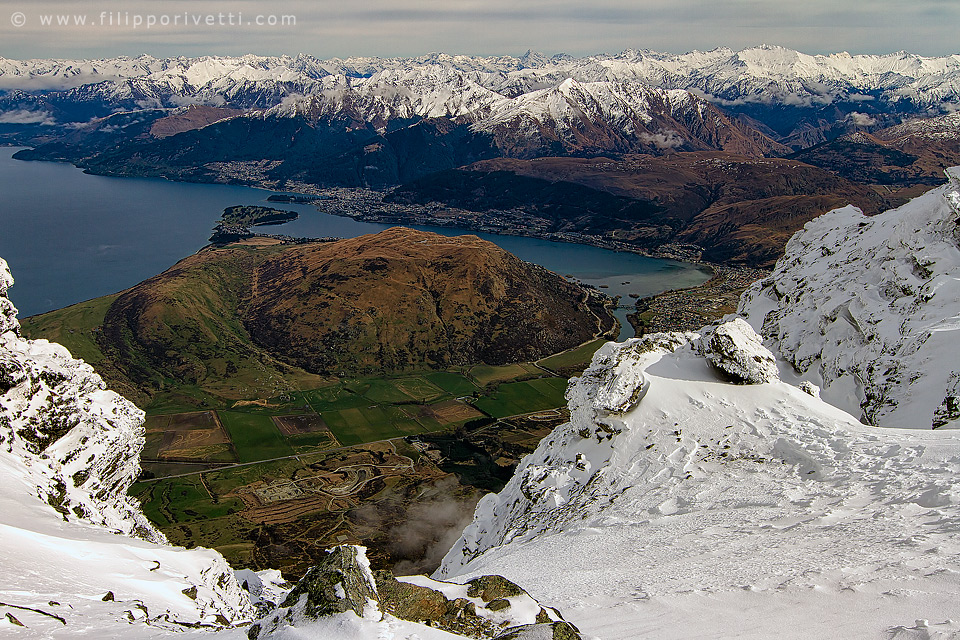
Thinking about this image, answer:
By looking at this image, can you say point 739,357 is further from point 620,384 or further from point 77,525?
point 77,525

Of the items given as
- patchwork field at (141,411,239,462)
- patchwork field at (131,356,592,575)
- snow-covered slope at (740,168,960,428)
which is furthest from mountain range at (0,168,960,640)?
patchwork field at (141,411,239,462)

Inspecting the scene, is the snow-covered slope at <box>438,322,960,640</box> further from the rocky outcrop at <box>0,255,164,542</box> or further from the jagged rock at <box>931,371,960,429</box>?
the rocky outcrop at <box>0,255,164,542</box>

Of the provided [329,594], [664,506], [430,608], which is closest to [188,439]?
[664,506]

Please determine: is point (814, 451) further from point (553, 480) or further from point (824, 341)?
point (824, 341)

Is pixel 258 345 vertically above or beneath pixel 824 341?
beneath

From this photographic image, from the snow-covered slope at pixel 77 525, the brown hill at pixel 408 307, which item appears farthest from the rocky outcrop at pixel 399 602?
the brown hill at pixel 408 307

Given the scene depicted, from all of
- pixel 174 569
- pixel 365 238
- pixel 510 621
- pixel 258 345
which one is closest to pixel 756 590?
pixel 510 621

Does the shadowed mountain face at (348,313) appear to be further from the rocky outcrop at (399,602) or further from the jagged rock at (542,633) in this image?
the jagged rock at (542,633)
